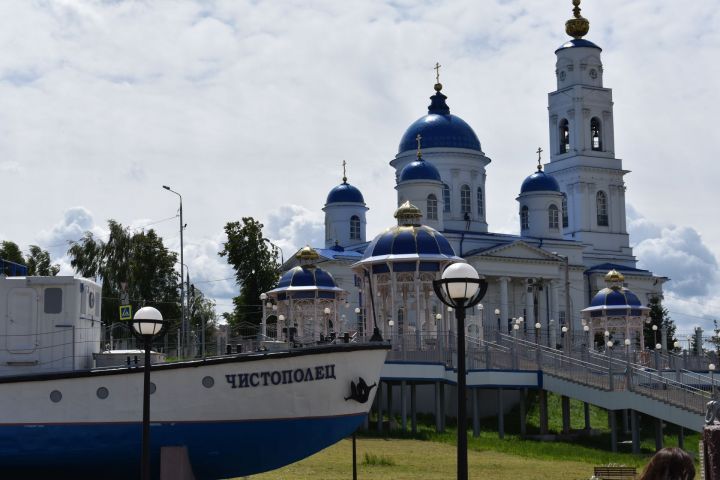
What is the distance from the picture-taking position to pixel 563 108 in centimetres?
8438

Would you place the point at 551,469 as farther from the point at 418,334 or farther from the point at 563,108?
the point at 563,108

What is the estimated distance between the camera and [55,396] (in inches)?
A: 882

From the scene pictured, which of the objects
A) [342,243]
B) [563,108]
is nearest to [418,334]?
[342,243]

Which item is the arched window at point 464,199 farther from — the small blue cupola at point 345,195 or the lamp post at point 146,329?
the lamp post at point 146,329

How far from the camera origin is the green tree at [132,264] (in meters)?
66.5

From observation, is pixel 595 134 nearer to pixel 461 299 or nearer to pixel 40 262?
pixel 40 262

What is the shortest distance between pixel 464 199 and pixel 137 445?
2243 inches

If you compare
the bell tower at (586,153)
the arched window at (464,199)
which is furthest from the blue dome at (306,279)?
the bell tower at (586,153)

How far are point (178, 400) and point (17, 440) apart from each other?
328 centimetres

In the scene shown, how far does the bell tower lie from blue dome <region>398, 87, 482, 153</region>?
893 centimetres

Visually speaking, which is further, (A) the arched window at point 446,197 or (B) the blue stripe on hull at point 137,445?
(A) the arched window at point 446,197

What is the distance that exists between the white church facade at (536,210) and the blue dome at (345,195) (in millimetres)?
72

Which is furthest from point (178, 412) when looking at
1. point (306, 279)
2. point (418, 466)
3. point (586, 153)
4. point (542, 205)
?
point (586, 153)

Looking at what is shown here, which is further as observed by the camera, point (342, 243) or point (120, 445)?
point (342, 243)
